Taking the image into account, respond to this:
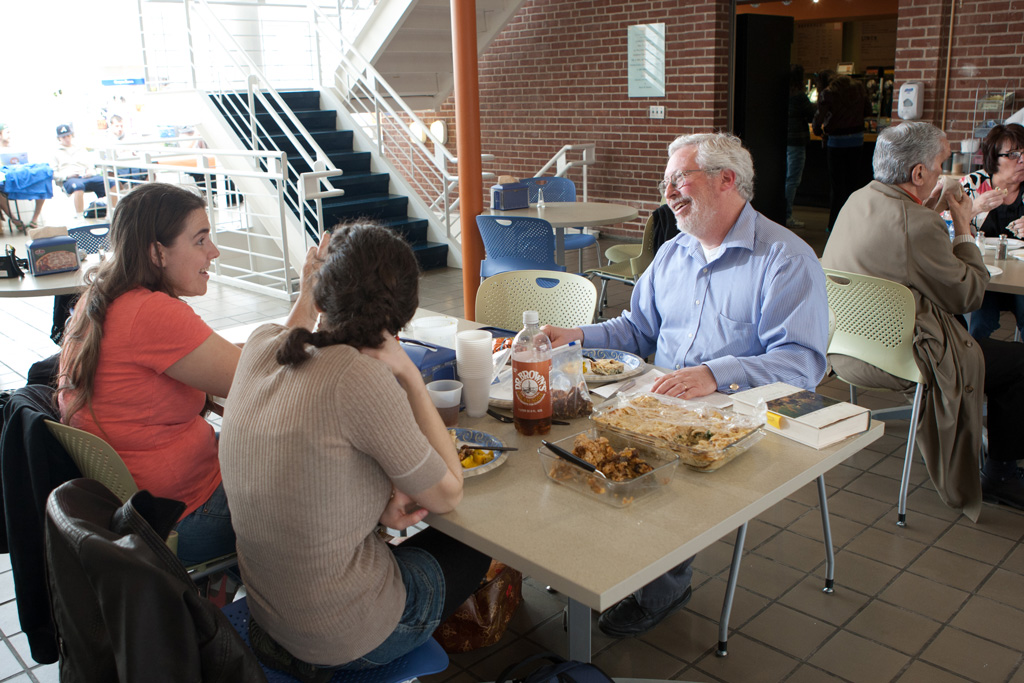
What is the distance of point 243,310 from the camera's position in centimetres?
617

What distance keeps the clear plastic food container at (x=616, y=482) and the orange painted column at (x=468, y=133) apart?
2987 millimetres

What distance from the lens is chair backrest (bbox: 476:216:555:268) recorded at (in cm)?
448

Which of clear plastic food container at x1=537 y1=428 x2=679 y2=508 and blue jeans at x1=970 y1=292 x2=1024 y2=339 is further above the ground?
clear plastic food container at x1=537 y1=428 x2=679 y2=508

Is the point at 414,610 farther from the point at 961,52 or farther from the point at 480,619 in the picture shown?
the point at 961,52

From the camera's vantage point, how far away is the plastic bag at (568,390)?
1880mm

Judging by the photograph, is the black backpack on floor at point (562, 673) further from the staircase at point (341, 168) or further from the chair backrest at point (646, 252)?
the staircase at point (341, 168)

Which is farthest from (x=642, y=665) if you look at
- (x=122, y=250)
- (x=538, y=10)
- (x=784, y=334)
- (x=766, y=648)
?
(x=538, y=10)

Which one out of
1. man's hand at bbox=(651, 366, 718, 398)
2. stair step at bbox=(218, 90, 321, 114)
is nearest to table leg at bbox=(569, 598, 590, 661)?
man's hand at bbox=(651, 366, 718, 398)

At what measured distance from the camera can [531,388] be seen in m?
1.76

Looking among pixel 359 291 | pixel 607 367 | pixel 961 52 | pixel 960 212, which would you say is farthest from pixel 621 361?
pixel 961 52

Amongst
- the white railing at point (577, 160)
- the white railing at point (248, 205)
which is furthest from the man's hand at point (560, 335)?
the white railing at point (577, 160)

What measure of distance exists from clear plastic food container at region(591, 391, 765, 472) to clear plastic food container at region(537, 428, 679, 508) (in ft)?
0.07

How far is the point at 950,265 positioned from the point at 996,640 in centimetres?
126

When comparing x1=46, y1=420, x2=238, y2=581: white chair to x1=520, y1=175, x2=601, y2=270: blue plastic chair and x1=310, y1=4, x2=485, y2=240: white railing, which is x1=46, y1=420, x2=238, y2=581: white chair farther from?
x1=310, y1=4, x2=485, y2=240: white railing
